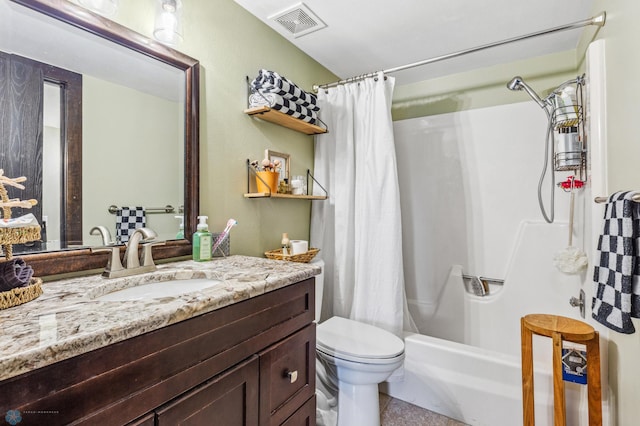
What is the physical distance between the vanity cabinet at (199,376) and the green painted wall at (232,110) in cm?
67

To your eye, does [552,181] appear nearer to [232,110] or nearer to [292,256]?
[292,256]

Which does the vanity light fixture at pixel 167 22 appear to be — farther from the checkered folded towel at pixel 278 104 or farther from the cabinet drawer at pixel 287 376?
the cabinet drawer at pixel 287 376

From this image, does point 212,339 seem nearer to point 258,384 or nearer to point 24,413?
point 258,384

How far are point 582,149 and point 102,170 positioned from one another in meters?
2.29

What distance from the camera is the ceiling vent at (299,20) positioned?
66.6 inches

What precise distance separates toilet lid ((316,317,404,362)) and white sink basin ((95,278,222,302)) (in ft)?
2.28

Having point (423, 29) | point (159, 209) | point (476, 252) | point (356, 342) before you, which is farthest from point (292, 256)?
point (423, 29)

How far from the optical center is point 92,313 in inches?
27.3

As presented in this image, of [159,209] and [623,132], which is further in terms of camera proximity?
[159,209]

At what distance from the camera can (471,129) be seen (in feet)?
7.83

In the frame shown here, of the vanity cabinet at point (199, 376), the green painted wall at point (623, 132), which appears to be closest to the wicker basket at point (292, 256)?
the vanity cabinet at point (199, 376)

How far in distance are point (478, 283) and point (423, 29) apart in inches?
70.2

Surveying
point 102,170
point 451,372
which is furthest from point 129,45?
point 451,372

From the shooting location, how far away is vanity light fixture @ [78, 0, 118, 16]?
106 centimetres
